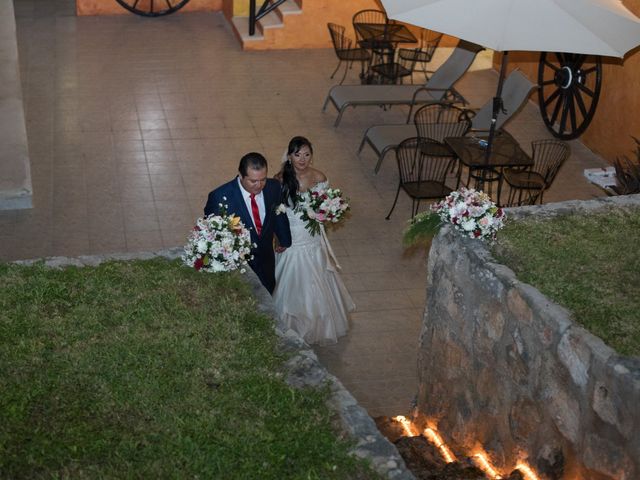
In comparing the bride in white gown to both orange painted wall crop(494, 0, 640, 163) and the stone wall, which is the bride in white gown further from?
orange painted wall crop(494, 0, 640, 163)

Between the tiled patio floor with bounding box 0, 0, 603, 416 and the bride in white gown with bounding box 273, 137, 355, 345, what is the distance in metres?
0.32

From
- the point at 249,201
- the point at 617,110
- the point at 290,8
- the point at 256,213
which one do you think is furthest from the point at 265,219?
the point at 290,8

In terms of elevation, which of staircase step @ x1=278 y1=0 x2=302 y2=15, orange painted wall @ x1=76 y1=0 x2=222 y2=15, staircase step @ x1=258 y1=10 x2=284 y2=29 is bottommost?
orange painted wall @ x1=76 y1=0 x2=222 y2=15

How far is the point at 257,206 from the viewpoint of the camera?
7.79 metres

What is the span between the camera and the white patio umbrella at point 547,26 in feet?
28.0

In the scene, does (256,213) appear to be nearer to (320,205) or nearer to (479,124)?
(320,205)

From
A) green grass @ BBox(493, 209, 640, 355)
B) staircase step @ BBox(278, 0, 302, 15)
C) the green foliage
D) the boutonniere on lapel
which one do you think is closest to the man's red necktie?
the boutonniere on lapel

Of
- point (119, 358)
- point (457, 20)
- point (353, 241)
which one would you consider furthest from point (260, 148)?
point (119, 358)

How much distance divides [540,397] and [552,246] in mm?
1207

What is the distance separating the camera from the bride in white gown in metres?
8.31

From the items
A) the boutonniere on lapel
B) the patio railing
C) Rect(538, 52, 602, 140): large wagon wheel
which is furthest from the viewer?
the patio railing

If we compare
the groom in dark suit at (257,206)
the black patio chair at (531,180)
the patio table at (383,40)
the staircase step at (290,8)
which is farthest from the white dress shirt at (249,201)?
the staircase step at (290,8)

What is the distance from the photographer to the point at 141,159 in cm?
1198

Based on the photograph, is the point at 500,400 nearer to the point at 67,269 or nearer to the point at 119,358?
the point at 119,358
